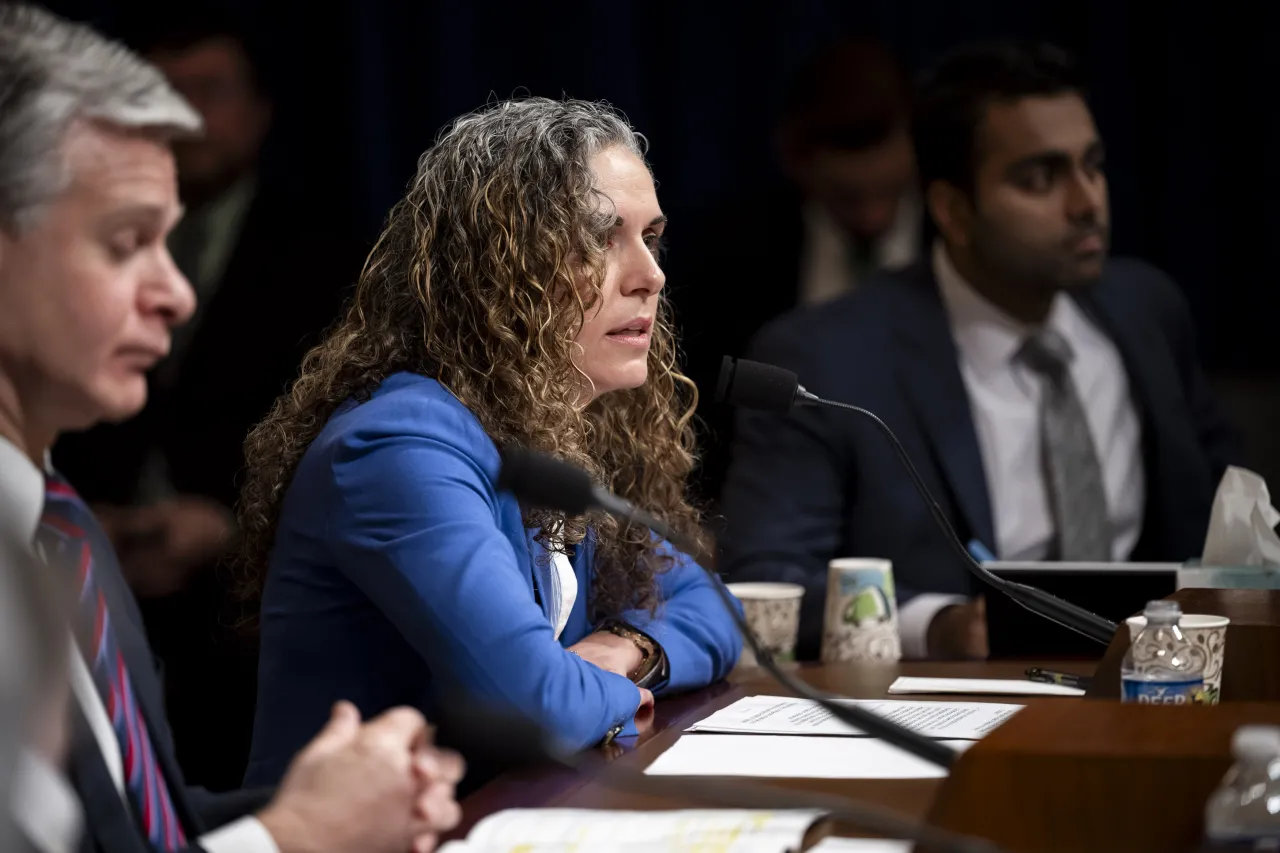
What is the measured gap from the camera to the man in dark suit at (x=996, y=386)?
251 cm

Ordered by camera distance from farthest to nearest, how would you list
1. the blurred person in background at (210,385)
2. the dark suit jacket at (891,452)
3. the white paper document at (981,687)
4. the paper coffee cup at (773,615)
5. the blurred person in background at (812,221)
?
the blurred person in background at (812,221) < the blurred person in background at (210,385) < the dark suit jacket at (891,452) < the paper coffee cup at (773,615) < the white paper document at (981,687)

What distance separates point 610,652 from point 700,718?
0.12 m

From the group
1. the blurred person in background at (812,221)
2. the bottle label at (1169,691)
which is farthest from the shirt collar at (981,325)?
the bottle label at (1169,691)

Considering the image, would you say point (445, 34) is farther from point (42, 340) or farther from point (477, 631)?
point (42, 340)

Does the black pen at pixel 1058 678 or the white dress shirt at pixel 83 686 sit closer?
the white dress shirt at pixel 83 686

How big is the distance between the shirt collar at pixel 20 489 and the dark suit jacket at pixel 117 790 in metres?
0.09

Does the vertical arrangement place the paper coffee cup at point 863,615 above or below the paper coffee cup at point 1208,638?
below

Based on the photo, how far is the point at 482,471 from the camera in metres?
1.53

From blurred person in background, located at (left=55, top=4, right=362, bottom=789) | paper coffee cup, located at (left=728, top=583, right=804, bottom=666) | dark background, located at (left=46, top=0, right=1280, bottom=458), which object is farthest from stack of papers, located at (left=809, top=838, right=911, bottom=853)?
dark background, located at (left=46, top=0, right=1280, bottom=458)

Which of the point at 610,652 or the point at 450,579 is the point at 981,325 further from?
the point at 450,579

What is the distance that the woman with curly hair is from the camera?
1416 millimetres

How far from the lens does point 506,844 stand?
1099mm

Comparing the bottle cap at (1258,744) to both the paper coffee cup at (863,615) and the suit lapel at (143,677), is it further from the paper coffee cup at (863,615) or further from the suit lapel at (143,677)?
the paper coffee cup at (863,615)

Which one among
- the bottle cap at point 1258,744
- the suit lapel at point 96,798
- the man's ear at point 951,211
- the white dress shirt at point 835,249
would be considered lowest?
the suit lapel at point 96,798
